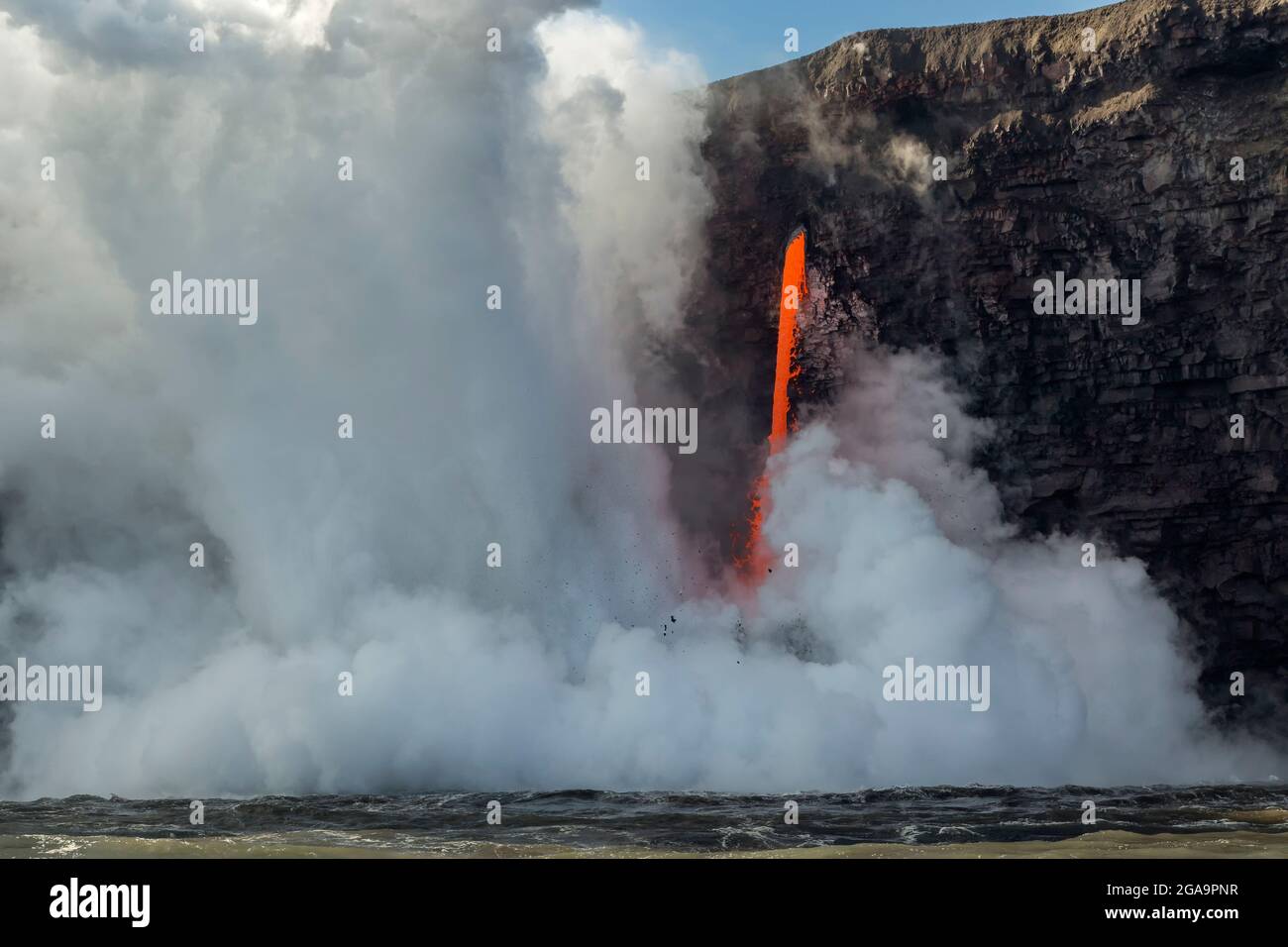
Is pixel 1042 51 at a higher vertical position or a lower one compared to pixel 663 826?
higher

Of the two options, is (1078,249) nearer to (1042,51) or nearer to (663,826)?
(1042,51)

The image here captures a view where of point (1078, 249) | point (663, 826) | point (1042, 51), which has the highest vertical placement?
point (1042, 51)

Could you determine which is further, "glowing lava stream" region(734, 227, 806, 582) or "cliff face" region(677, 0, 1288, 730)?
"glowing lava stream" region(734, 227, 806, 582)

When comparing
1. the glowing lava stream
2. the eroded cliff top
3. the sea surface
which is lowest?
the sea surface

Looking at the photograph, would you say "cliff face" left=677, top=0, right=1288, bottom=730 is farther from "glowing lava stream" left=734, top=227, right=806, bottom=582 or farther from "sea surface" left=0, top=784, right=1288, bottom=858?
"sea surface" left=0, top=784, right=1288, bottom=858

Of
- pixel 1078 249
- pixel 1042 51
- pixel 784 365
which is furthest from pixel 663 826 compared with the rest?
pixel 1042 51

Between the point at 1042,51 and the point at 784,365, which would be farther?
the point at 784,365

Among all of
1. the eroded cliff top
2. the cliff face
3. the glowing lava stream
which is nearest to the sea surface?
the cliff face
